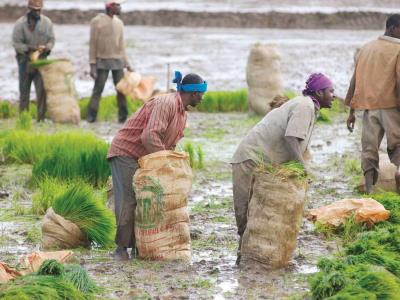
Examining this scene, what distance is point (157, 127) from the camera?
7738 mm

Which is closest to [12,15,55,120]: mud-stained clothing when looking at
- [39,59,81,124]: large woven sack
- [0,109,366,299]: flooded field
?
[39,59,81,124]: large woven sack

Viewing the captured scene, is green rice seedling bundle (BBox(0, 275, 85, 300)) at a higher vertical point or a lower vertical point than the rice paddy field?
higher

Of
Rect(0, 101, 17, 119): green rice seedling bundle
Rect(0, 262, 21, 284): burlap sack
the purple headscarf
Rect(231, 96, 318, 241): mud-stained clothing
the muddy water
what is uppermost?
the purple headscarf

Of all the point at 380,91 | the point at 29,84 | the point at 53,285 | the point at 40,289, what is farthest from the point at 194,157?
the point at 40,289

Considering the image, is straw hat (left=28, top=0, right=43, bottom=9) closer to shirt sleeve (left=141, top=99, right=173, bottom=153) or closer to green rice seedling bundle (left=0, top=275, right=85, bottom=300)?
shirt sleeve (left=141, top=99, right=173, bottom=153)

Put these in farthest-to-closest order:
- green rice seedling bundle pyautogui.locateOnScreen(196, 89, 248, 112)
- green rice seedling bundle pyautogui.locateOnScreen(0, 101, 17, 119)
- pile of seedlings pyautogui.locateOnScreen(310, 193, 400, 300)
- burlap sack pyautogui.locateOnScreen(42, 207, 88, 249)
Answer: green rice seedling bundle pyautogui.locateOnScreen(196, 89, 248, 112) < green rice seedling bundle pyautogui.locateOnScreen(0, 101, 17, 119) < burlap sack pyautogui.locateOnScreen(42, 207, 88, 249) < pile of seedlings pyautogui.locateOnScreen(310, 193, 400, 300)

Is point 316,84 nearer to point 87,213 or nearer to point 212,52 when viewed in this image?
point 87,213

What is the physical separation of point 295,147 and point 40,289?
2.16m

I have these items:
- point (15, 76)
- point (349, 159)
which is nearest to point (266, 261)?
point (349, 159)

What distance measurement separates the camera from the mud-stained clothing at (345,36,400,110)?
9.84 m

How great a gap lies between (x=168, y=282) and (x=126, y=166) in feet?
3.30

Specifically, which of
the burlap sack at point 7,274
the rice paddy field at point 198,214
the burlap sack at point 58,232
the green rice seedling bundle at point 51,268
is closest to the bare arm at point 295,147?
the rice paddy field at point 198,214

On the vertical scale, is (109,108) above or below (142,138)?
below

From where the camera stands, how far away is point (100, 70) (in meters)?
15.1
